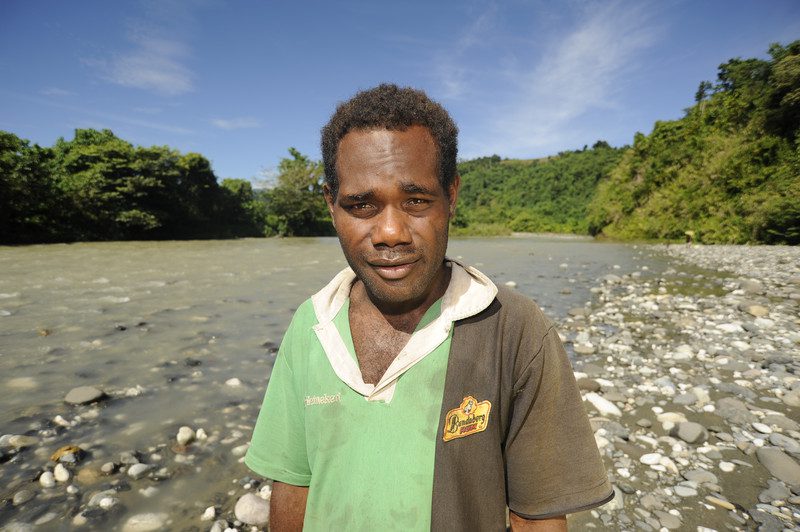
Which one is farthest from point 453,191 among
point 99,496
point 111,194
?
point 111,194

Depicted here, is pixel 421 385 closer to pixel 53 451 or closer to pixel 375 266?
pixel 375 266

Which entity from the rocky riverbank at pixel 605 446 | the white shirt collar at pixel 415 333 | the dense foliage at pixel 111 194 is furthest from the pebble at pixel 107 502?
the dense foliage at pixel 111 194

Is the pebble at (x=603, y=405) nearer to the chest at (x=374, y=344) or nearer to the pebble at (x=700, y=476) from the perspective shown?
the pebble at (x=700, y=476)

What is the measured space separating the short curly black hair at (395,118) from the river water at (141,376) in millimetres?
2600

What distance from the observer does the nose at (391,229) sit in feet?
4.65

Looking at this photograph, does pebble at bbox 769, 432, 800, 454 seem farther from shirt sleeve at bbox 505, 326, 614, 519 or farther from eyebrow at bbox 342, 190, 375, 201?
eyebrow at bbox 342, 190, 375, 201

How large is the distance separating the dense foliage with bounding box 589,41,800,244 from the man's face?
26.0 m

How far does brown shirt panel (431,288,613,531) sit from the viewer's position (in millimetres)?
1276

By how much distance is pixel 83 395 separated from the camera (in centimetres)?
385

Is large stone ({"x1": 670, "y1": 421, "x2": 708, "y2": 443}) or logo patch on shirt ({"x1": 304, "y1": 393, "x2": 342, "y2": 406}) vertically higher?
logo patch on shirt ({"x1": 304, "y1": 393, "x2": 342, "y2": 406})

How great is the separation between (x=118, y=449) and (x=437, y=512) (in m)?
3.16

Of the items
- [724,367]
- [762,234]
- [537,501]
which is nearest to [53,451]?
[537,501]

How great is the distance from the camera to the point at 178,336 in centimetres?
589

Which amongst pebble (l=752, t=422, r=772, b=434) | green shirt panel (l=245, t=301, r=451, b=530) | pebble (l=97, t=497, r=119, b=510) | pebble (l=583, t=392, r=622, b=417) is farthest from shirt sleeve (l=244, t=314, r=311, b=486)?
pebble (l=752, t=422, r=772, b=434)
